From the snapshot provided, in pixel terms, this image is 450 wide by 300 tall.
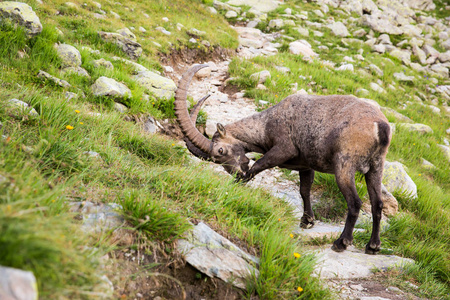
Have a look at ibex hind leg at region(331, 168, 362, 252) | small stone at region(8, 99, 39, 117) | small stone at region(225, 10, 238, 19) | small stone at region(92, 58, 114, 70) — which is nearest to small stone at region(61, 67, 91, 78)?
small stone at region(92, 58, 114, 70)

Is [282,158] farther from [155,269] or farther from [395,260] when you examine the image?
[155,269]

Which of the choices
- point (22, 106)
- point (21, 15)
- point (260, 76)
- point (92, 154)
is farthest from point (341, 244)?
point (260, 76)

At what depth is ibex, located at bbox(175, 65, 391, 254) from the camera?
450 cm

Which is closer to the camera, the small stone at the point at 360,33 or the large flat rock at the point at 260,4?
the small stone at the point at 360,33

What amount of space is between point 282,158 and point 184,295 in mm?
3335

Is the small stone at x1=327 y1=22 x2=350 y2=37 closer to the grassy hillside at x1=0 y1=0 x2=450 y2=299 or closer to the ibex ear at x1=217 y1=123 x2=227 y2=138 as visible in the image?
the grassy hillside at x1=0 y1=0 x2=450 y2=299

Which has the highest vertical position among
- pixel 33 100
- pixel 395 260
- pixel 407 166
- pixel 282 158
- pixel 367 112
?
pixel 367 112

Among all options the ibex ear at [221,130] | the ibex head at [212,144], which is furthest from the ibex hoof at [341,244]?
the ibex ear at [221,130]

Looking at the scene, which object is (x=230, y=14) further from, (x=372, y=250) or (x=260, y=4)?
(x=372, y=250)

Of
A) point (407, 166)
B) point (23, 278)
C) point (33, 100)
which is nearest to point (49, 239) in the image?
point (23, 278)

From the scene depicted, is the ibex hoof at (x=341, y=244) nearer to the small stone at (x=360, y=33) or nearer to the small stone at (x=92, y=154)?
the small stone at (x=92, y=154)

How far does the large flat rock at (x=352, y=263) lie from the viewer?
392cm

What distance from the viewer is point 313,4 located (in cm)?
2483

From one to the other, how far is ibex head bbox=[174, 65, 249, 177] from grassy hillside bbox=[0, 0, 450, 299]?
333mm
